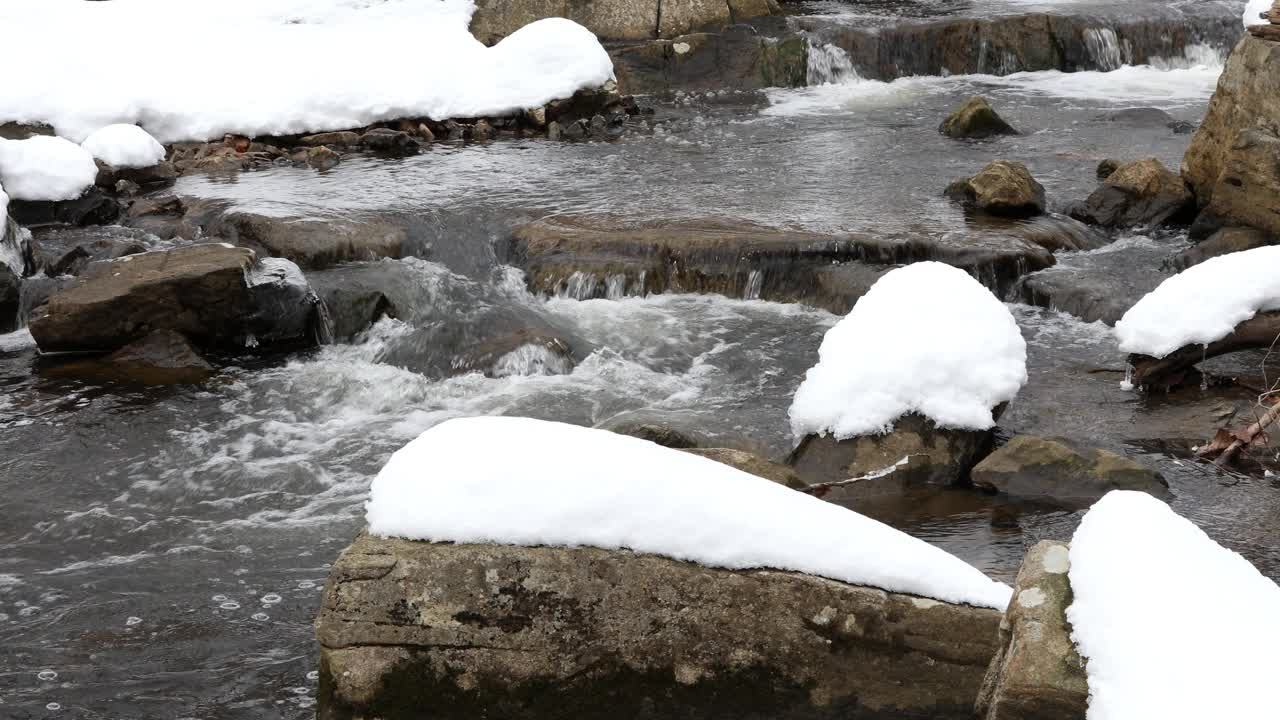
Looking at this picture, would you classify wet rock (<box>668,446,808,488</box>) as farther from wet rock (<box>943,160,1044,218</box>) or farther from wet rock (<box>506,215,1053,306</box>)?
wet rock (<box>943,160,1044,218</box>)

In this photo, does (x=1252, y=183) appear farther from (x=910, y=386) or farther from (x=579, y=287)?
(x=579, y=287)

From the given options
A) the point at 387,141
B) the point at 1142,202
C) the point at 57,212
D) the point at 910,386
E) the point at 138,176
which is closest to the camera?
the point at 910,386

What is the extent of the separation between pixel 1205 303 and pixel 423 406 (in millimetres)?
4595

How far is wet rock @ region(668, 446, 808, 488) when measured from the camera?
595 cm

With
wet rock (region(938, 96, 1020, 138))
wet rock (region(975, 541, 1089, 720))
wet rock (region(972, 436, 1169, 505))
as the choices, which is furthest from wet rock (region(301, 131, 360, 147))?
wet rock (region(975, 541, 1089, 720))

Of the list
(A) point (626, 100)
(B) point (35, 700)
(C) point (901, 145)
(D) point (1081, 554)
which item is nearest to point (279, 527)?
(B) point (35, 700)

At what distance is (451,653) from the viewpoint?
382 cm

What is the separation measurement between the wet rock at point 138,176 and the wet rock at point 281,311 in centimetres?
404

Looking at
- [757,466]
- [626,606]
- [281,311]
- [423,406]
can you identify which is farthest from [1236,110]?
[626,606]

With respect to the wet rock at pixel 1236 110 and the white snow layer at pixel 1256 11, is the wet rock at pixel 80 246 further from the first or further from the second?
the white snow layer at pixel 1256 11

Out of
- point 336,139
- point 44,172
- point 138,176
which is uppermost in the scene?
point 44,172

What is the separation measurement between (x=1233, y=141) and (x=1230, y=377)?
330cm

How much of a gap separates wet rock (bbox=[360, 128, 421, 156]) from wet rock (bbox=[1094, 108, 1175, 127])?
297 inches

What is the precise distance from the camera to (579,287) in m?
9.96
